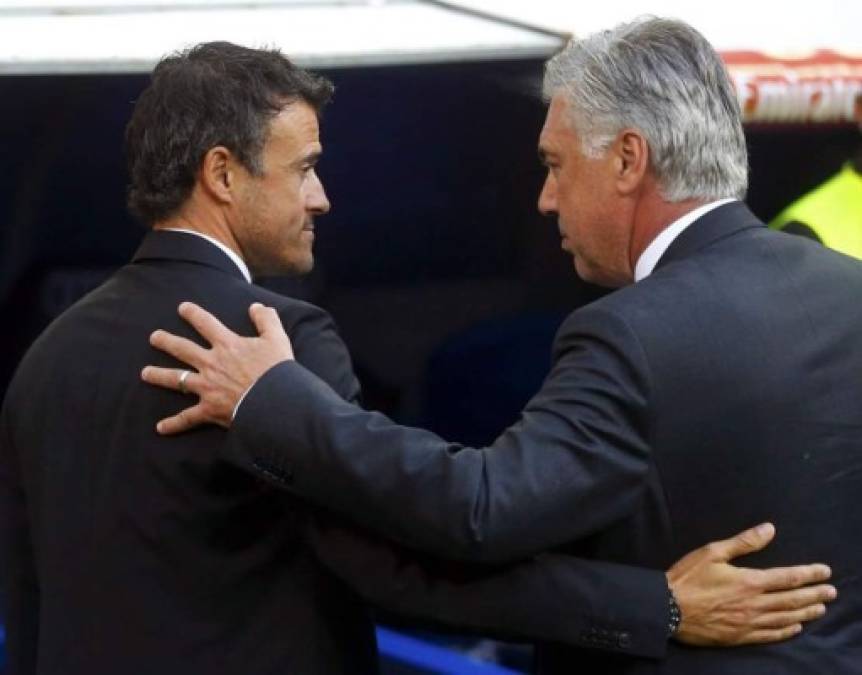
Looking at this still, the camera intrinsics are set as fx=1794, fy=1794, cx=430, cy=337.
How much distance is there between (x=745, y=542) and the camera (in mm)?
2213

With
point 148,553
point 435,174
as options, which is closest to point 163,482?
point 148,553

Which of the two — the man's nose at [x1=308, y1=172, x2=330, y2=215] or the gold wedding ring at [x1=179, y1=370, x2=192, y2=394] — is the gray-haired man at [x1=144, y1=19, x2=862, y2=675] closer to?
the gold wedding ring at [x1=179, y1=370, x2=192, y2=394]

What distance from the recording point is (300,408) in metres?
2.22

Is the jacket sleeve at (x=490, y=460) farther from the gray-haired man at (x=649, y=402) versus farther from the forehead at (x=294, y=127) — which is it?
the forehead at (x=294, y=127)

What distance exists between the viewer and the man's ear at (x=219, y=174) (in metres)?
2.37

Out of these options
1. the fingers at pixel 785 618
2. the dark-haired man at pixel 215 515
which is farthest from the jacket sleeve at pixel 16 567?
the fingers at pixel 785 618

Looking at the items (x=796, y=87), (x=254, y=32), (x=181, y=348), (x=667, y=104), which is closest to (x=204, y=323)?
(x=181, y=348)

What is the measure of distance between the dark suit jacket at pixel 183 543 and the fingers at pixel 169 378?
2cm

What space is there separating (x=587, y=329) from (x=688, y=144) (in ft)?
0.95

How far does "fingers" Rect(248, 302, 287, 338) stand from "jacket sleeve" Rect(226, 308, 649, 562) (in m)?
0.07

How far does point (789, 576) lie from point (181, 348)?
81 cm

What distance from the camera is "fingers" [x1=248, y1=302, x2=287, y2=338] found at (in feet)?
7.51

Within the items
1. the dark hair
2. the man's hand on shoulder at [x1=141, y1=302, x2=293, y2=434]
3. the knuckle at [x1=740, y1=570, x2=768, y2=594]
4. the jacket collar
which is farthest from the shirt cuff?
the knuckle at [x1=740, y1=570, x2=768, y2=594]

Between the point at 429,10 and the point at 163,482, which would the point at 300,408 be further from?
the point at 429,10
